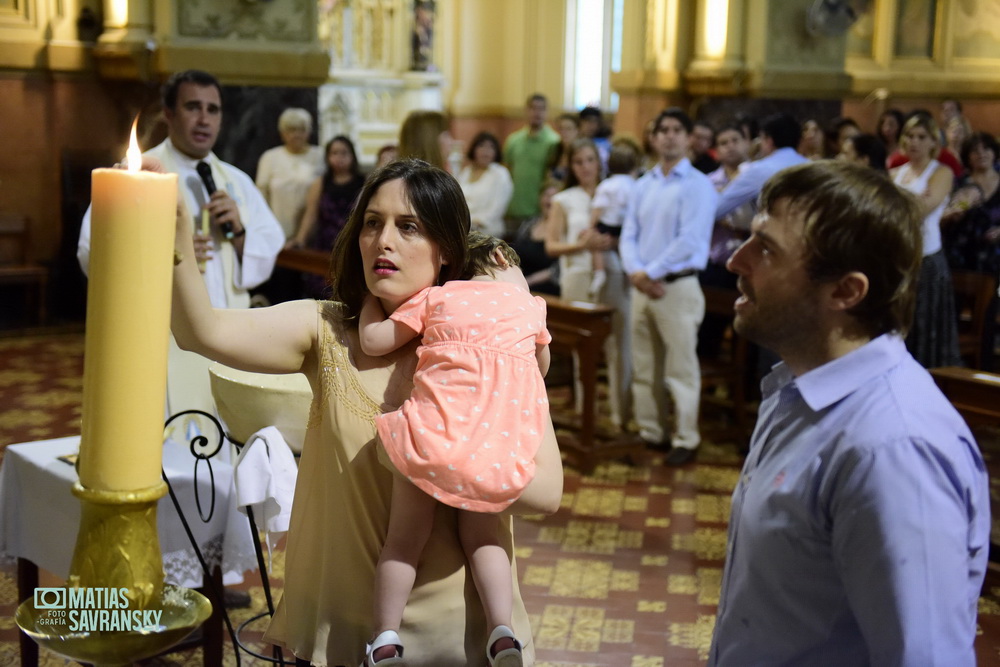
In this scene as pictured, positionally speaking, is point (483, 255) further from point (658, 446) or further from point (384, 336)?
point (658, 446)

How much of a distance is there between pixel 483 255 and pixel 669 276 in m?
3.97

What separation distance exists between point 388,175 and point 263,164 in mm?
6485

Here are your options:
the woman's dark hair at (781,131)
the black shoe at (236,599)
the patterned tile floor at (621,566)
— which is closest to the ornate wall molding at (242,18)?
the patterned tile floor at (621,566)

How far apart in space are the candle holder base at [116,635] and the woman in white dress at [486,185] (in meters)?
7.25

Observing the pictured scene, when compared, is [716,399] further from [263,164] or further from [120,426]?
[120,426]

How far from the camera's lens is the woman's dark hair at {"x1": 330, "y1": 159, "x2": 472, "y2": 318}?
6.04 ft

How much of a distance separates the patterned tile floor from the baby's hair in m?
1.90

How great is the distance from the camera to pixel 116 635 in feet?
2.61

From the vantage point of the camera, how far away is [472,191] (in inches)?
322

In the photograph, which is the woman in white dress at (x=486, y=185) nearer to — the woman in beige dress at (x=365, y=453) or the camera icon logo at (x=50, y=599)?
the woman in beige dress at (x=365, y=453)

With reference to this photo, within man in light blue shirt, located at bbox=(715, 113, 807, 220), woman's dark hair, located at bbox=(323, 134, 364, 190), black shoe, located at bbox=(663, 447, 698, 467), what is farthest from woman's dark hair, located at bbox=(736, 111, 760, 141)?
woman's dark hair, located at bbox=(323, 134, 364, 190)

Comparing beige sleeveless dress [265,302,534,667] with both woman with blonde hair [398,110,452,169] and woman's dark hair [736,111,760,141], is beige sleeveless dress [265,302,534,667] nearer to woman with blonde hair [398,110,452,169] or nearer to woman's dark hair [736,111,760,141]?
woman with blonde hair [398,110,452,169]

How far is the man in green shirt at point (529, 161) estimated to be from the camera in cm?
976

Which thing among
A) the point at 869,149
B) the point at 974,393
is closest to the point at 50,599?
the point at 974,393
